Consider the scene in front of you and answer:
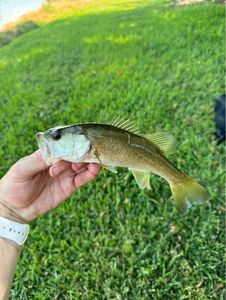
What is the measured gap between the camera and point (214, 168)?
9.48 feet

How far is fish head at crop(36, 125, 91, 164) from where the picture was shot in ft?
3.39

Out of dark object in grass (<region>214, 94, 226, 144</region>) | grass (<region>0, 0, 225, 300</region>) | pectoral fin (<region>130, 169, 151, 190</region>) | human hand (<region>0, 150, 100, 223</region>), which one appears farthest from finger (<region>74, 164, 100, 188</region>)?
dark object in grass (<region>214, 94, 226, 144</region>)

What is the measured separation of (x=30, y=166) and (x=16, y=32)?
1.38m

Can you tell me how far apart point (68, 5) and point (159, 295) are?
1.32 m

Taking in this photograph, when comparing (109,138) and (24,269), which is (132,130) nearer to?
(109,138)

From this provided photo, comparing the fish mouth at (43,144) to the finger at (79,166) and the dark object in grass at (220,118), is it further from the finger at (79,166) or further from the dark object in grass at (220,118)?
the dark object in grass at (220,118)

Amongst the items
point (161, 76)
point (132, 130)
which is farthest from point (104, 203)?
point (132, 130)

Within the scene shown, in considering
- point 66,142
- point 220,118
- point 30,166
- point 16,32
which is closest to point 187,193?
point 66,142

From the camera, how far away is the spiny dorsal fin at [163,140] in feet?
3.52

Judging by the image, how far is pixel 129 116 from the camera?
3.13m

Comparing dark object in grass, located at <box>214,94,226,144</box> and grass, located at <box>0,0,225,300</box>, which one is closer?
grass, located at <box>0,0,225,300</box>

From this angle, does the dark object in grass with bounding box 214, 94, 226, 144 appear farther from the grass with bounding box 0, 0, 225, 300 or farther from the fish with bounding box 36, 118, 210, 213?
the fish with bounding box 36, 118, 210, 213

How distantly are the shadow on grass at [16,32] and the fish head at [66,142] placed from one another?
4.82ft

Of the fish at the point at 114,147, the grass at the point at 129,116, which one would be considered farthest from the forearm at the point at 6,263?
the grass at the point at 129,116
